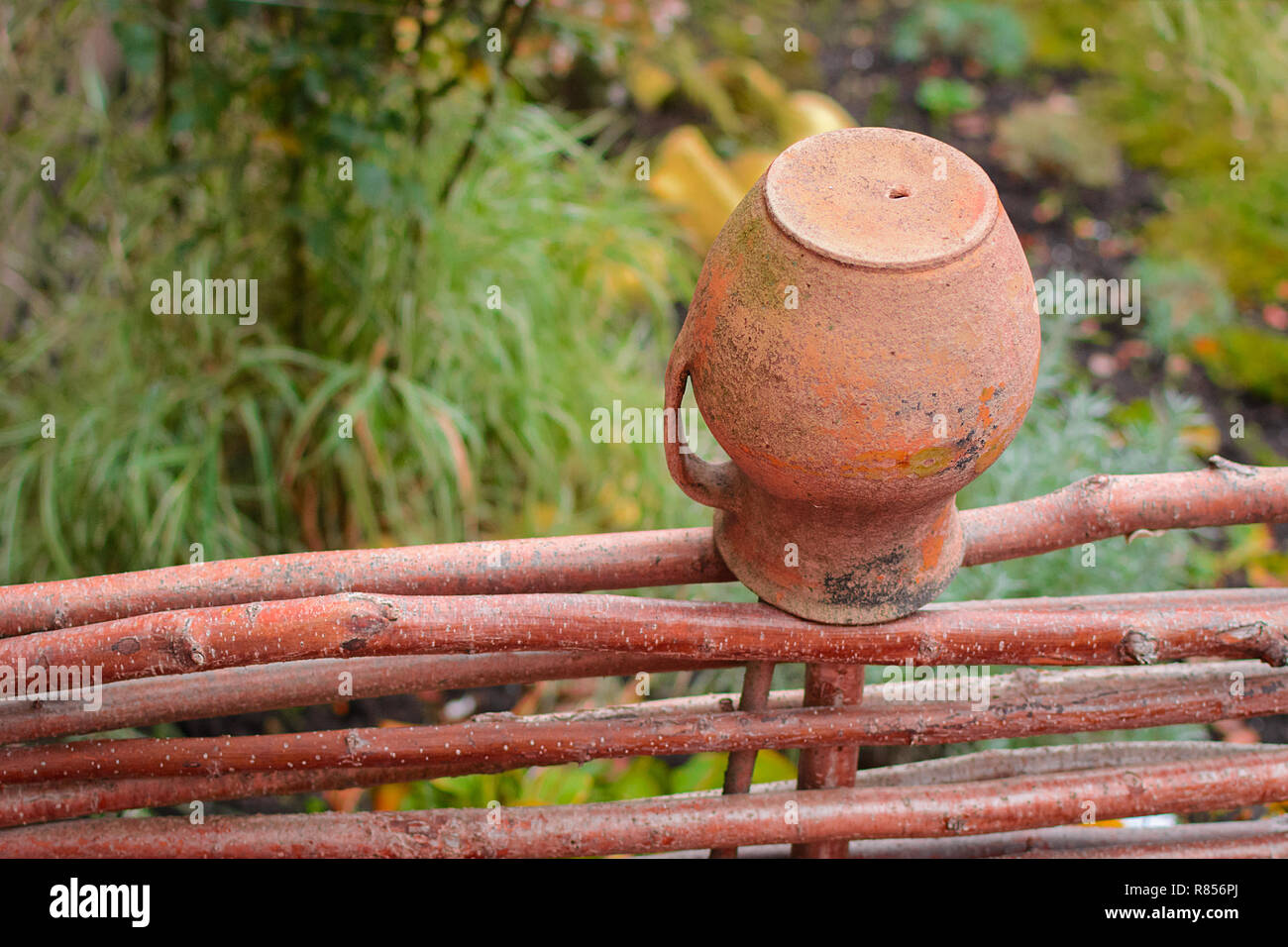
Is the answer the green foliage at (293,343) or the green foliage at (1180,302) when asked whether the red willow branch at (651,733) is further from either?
the green foliage at (1180,302)

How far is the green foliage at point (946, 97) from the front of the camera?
188 inches

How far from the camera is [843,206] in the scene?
107cm

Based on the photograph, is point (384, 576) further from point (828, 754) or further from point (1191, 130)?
point (1191, 130)

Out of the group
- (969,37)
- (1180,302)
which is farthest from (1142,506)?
(969,37)

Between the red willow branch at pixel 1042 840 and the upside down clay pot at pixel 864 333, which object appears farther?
the red willow branch at pixel 1042 840

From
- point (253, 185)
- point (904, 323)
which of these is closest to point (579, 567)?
point (904, 323)

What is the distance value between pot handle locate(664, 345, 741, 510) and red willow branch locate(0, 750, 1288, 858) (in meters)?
0.37

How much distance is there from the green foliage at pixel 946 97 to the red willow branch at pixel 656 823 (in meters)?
3.94

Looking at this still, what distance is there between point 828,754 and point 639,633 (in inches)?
13.3

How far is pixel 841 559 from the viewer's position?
47.4 inches

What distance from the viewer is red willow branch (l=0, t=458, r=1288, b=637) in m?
1.21

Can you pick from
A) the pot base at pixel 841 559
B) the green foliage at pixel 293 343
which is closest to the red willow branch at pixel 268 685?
the pot base at pixel 841 559

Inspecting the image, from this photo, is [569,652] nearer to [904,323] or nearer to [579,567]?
[579,567]
